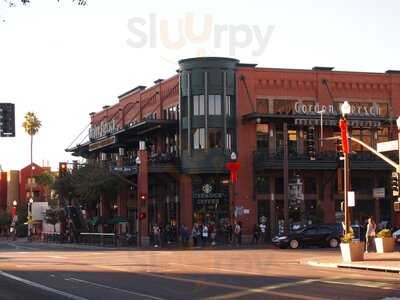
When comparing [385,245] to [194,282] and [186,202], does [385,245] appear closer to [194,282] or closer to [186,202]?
[194,282]

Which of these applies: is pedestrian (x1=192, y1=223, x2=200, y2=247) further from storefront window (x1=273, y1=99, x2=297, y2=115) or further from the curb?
the curb

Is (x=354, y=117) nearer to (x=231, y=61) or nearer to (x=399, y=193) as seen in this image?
(x=231, y=61)

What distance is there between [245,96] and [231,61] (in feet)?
9.88

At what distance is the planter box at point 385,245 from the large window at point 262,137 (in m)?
24.6

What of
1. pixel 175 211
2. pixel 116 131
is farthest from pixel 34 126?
pixel 175 211

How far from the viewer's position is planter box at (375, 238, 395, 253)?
35.8 meters

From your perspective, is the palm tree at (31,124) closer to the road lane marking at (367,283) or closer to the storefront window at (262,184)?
the storefront window at (262,184)

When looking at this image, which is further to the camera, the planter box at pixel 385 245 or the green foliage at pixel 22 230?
the green foliage at pixel 22 230

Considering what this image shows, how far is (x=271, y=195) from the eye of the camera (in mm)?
59625

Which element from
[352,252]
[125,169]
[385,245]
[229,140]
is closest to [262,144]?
[229,140]

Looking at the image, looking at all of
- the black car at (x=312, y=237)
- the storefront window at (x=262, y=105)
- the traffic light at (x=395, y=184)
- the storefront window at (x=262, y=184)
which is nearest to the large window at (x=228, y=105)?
the storefront window at (x=262, y=105)

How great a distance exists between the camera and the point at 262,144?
197 feet

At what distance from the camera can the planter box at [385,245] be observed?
35.8 m

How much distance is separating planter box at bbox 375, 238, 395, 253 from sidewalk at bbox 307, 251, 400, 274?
1.18 metres
